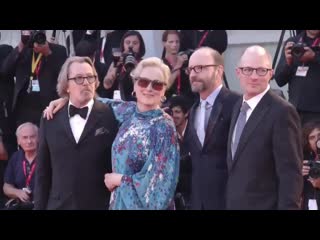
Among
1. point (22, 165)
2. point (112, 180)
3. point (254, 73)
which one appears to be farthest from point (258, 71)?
point (22, 165)

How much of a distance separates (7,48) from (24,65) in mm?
489

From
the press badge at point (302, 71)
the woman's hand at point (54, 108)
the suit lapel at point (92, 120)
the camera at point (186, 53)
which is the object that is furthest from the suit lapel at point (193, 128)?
the camera at point (186, 53)

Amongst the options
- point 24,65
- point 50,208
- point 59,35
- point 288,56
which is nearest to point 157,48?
point 59,35

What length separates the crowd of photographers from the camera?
765 centimetres

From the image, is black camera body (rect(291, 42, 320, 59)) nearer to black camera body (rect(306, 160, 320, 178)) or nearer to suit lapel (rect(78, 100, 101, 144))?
black camera body (rect(306, 160, 320, 178))

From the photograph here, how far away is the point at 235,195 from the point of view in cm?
566

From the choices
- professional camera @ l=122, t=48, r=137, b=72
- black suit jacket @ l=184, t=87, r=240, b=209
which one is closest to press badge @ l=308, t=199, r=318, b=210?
black suit jacket @ l=184, t=87, r=240, b=209

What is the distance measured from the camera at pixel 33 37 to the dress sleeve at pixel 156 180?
10.2 feet

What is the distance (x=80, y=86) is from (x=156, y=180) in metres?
0.98

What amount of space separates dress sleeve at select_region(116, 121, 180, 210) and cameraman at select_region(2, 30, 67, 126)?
10.7ft

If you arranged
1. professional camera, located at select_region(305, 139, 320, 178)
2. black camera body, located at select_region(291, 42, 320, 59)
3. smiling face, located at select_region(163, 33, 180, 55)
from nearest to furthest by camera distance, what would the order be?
professional camera, located at select_region(305, 139, 320, 178) → black camera body, located at select_region(291, 42, 320, 59) → smiling face, located at select_region(163, 33, 180, 55)

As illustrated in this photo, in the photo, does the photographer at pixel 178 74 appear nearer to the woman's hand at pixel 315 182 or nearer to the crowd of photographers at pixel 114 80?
the crowd of photographers at pixel 114 80

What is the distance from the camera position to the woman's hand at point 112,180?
584 centimetres
